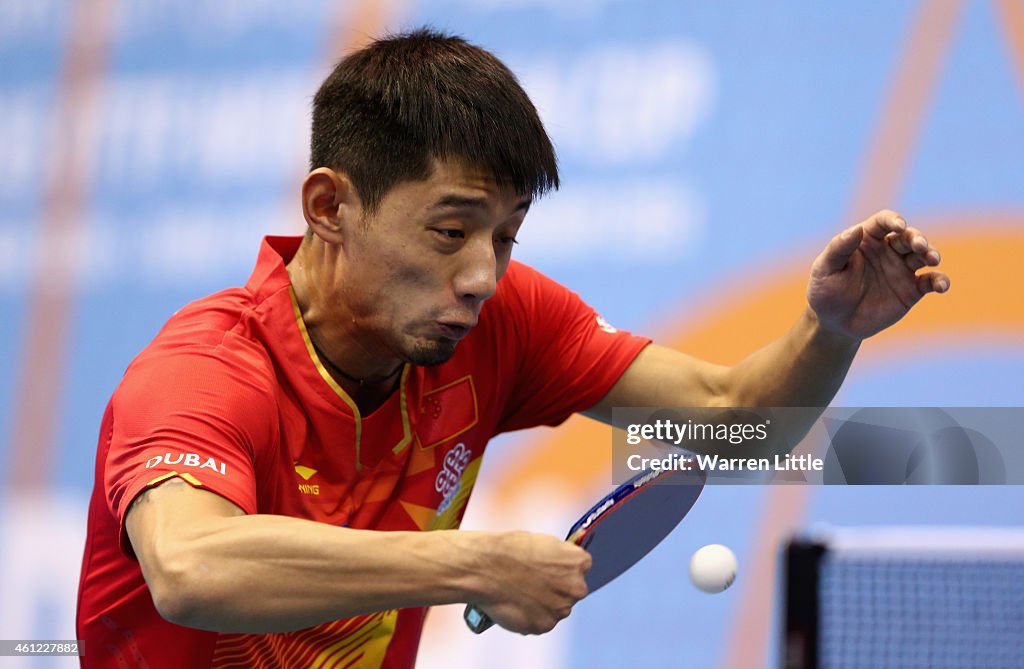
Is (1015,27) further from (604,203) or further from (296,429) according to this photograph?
(296,429)

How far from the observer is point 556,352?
2635mm

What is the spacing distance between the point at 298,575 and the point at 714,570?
0.77 metres

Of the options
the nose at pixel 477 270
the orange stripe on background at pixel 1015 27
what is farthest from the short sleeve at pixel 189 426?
the orange stripe on background at pixel 1015 27

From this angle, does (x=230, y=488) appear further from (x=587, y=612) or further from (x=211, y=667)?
(x=587, y=612)

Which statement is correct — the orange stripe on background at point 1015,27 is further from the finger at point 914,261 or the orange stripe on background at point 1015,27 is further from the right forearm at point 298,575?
the right forearm at point 298,575

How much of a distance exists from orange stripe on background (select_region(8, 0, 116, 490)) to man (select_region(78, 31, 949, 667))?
105 inches

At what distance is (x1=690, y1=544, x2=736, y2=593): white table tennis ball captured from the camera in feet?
7.20

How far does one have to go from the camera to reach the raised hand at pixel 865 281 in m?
2.25

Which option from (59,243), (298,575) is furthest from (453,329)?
(59,243)

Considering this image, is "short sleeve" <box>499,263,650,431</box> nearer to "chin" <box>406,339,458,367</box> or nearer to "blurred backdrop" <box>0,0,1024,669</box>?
"chin" <box>406,339,458,367</box>

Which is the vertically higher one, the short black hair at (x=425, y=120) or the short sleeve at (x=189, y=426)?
the short black hair at (x=425, y=120)

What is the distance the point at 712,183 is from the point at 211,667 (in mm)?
2547

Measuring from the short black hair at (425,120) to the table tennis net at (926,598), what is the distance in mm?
798

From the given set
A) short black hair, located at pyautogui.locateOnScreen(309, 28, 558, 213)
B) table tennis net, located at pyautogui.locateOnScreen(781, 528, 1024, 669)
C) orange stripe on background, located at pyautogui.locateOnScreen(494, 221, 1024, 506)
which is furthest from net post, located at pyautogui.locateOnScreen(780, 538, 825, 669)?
orange stripe on background, located at pyautogui.locateOnScreen(494, 221, 1024, 506)
